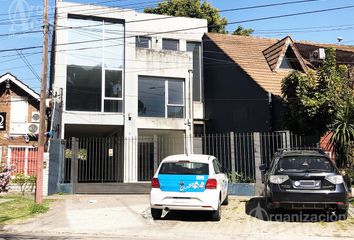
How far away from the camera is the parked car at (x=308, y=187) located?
9.45 m

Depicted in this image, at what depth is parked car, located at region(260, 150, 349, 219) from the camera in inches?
372

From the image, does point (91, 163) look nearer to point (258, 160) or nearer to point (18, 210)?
point (18, 210)

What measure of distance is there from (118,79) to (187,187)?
41.9ft

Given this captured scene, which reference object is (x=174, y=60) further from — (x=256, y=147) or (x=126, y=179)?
(x=256, y=147)

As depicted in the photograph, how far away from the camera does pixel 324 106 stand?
1539 centimetres

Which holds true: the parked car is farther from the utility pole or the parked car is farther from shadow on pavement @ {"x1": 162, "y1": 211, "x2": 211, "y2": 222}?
the utility pole

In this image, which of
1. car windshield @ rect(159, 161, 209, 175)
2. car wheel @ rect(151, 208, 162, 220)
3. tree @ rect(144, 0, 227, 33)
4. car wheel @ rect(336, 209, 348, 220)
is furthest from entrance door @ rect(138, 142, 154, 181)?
tree @ rect(144, 0, 227, 33)

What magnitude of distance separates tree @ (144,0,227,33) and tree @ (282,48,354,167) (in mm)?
18474

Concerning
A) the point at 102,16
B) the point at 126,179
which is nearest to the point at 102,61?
the point at 102,16

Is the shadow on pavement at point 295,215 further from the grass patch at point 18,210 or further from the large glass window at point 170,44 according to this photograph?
the large glass window at point 170,44

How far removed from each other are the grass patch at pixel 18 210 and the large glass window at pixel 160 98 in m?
8.91

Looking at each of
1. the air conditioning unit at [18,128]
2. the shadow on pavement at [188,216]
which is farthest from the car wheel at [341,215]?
the air conditioning unit at [18,128]

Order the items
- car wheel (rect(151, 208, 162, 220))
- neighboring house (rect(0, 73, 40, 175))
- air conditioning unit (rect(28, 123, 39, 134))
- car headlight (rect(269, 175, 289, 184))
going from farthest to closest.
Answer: air conditioning unit (rect(28, 123, 39, 134)) → neighboring house (rect(0, 73, 40, 175)) → car wheel (rect(151, 208, 162, 220)) → car headlight (rect(269, 175, 289, 184))

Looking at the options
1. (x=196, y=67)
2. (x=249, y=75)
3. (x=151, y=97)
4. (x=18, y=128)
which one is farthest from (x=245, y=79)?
(x=18, y=128)
